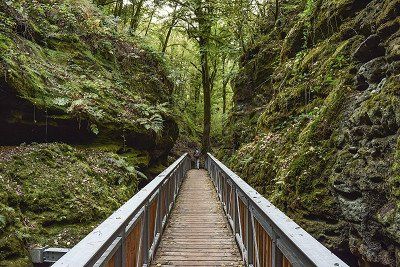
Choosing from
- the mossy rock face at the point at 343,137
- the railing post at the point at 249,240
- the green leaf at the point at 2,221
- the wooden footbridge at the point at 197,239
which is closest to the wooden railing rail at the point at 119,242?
the wooden footbridge at the point at 197,239

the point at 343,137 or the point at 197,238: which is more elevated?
the point at 343,137

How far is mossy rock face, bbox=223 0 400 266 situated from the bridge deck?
4.36 feet

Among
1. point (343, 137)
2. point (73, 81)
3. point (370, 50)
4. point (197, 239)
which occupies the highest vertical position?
point (73, 81)

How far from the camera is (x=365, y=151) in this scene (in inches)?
205

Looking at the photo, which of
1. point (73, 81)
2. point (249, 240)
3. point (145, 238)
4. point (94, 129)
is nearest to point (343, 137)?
point (249, 240)

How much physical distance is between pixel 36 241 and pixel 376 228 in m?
4.98

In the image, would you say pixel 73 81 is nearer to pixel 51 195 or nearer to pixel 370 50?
pixel 51 195

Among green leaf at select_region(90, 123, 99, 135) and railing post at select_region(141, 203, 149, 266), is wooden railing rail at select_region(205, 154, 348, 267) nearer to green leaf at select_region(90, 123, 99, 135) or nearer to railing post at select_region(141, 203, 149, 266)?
railing post at select_region(141, 203, 149, 266)

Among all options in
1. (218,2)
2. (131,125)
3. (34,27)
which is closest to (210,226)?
(131,125)

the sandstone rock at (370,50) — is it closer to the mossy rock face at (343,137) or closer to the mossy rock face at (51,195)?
the mossy rock face at (343,137)

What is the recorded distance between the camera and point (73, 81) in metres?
10.9

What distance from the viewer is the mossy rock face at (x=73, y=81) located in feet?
27.8

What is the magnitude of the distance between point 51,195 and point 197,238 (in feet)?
A: 9.58

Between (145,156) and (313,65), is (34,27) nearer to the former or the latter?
(145,156)
